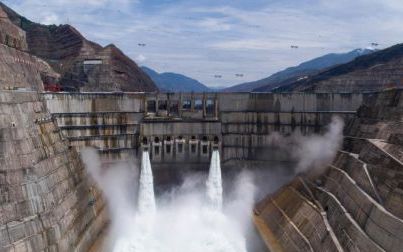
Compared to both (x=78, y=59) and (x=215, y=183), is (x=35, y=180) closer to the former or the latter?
(x=215, y=183)

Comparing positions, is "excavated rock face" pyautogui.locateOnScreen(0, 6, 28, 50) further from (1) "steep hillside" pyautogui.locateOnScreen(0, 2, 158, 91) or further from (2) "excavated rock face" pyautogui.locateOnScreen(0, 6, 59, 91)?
(1) "steep hillside" pyautogui.locateOnScreen(0, 2, 158, 91)

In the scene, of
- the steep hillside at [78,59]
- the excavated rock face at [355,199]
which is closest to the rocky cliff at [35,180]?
the excavated rock face at [355,199]

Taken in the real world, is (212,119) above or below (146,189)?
above

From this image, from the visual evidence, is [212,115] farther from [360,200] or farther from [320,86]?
[320,86]

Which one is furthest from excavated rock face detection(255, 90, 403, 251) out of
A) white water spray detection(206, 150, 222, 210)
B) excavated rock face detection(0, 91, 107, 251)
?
excavated rock face detection(0, 91, 107, 251)

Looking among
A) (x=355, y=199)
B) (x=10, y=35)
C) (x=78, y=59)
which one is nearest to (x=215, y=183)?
(x=355, y=199)

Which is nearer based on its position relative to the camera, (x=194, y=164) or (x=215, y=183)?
(x=215, y=183)

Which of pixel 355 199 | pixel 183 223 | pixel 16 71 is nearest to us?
pixel 355 199

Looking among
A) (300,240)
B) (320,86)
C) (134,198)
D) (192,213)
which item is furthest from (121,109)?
(320,86)

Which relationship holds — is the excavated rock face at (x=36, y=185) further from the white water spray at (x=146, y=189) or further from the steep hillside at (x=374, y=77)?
the steep hillside at (x=374, y=77)
